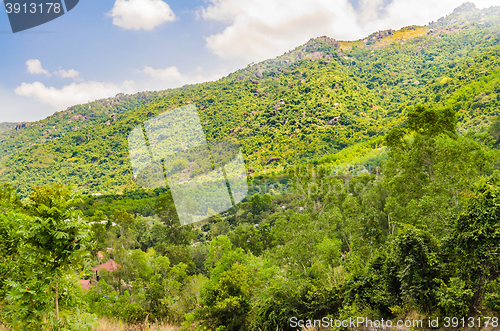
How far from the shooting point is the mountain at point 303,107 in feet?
249

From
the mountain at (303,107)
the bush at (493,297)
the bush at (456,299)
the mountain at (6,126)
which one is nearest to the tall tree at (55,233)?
the bush at (456,299)

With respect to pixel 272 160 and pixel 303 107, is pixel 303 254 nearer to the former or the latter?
pixel 272 160

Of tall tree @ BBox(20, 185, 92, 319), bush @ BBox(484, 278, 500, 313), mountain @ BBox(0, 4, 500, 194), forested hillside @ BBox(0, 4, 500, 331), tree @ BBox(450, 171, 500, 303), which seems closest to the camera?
tall tree @ BBox(20, 185, 92, 319)

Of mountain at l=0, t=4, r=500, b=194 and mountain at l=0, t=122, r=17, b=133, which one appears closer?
mountain at l=0, t=4, r=500, b=194

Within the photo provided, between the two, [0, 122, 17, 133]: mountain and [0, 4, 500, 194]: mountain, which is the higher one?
[0, 122, 17, 133]: mountain

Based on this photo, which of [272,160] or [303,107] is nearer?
[272,160]

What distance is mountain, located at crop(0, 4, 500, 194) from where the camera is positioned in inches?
2992

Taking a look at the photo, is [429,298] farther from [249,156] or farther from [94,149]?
[94,149]

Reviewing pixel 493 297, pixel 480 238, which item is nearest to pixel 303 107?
pixel 480 238

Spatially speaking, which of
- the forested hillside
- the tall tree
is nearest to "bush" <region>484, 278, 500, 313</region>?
the forested hillside

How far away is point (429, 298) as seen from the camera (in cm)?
488

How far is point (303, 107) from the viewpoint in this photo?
356 feet

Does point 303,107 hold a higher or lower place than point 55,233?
higher

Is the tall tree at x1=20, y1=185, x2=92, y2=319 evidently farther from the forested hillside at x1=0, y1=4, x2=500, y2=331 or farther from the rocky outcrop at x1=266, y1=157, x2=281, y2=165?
the rocky outcrop at x1=266, y1=157, x2=281, y2=165
